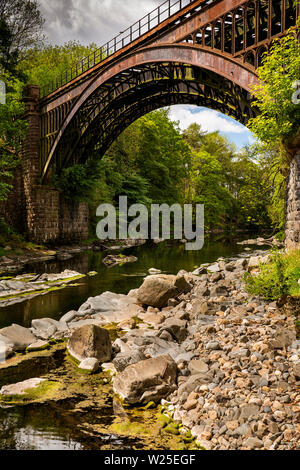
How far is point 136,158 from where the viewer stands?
36906 mm

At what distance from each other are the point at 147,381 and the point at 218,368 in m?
1.05

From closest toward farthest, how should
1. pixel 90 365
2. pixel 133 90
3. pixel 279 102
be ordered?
pixel 90 365
pixel 279 102
pixel 133 90

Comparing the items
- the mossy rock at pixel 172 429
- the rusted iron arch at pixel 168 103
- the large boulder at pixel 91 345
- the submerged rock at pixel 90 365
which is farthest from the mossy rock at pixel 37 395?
the rusted iron arch at pixel 168 103

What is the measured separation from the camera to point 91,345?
22.2 ft

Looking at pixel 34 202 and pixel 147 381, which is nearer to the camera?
pixel 147 381

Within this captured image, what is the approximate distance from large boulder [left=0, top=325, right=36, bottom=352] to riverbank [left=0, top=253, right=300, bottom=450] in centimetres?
32

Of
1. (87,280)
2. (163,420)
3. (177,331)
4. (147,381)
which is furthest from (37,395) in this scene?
(87,280)

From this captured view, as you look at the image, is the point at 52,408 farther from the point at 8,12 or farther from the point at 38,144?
the point at 8,12

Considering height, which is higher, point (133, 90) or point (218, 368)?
point (133, 90)

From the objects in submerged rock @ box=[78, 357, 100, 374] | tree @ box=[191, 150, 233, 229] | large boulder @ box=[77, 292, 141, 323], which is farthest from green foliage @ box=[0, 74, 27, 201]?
tree @ box=[191, 150, 233, 229]

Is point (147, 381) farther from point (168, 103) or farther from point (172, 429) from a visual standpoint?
point (168, 103)

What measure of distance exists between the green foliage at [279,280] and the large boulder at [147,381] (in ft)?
9.65

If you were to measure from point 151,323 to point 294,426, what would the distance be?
5257 mm
